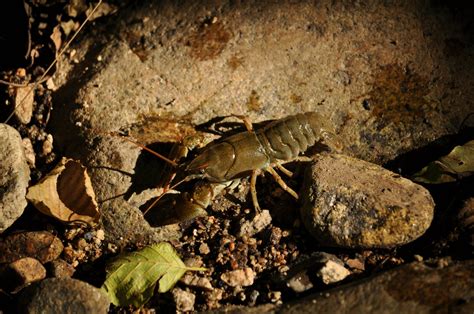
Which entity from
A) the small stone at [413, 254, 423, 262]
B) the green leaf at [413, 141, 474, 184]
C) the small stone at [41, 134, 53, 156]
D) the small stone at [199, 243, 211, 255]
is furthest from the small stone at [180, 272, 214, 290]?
the green leaf at [413, 141, 474, 184]

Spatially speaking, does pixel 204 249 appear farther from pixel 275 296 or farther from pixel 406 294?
pixel 406 294

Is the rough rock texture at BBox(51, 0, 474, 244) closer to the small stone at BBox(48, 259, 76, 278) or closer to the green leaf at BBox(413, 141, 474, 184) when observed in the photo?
the green leaf at BBox(413, 141, 474, 184)

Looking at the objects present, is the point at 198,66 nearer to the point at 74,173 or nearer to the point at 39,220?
the point at 74,173

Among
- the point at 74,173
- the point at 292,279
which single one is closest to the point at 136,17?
the point at 74,173

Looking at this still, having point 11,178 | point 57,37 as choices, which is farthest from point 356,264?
point 57,37

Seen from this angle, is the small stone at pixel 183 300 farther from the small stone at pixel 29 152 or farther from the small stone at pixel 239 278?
the small stone at pixel 29 152
